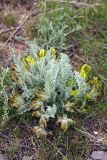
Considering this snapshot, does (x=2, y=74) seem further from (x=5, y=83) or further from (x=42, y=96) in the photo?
(x=42, y=96)

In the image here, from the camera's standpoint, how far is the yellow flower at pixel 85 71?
266 cm

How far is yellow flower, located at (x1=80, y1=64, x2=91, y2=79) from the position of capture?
8.74 ft

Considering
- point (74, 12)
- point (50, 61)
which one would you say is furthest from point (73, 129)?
point (74, 12)

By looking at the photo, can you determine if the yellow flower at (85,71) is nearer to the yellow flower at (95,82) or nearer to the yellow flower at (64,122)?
the yellow flower at (95,82)

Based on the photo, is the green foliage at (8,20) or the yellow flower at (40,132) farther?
the green foliage at (8,20)

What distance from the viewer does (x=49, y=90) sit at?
254cm

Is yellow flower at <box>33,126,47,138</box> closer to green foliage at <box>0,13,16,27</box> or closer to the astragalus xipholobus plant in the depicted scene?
the astragalus xipholobus plant

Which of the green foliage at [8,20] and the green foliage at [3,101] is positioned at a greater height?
the green foliage at [8,20]

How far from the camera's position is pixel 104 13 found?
3445mm

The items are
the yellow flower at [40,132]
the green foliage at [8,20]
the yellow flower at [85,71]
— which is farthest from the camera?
the green foliage at [8,20]

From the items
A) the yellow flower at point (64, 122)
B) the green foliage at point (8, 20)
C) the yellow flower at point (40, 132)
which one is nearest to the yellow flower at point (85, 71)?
the yellow flower at point (64, 122)

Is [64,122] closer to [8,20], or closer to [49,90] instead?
[49,90]

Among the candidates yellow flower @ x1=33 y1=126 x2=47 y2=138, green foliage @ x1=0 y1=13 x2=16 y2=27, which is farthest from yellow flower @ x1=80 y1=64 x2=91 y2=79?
green foliage @ x1=0 y1=13 x2=16 y2=27

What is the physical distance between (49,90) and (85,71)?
0.39 meters
